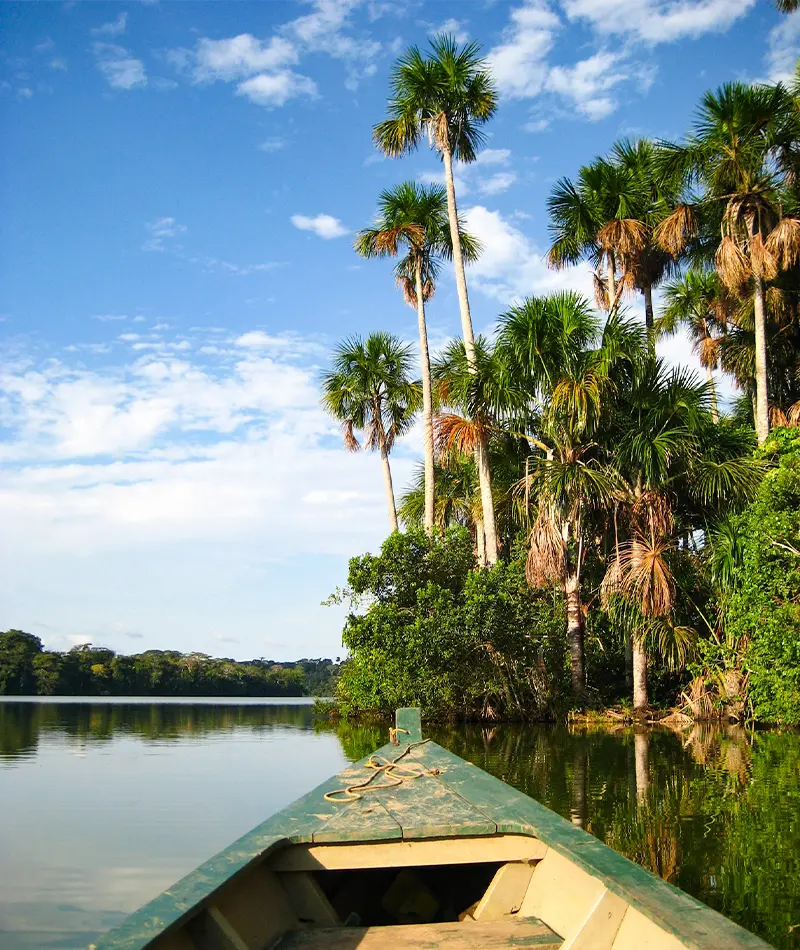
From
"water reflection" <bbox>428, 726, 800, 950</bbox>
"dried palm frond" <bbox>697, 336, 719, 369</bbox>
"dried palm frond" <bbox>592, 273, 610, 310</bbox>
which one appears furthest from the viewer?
"dried palm frond" <bbox>697, 336, 719, 369</bbox>

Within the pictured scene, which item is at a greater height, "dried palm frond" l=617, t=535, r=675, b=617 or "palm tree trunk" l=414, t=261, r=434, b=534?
"palm tree trunk" l=414, t=261, r=434, b=534

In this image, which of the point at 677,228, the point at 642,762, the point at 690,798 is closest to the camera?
the point at 690,798

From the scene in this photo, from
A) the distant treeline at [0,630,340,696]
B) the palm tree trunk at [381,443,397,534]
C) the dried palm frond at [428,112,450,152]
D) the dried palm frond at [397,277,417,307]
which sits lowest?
the distant treeline at [0,630,340,696]

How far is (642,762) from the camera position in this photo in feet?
42.3

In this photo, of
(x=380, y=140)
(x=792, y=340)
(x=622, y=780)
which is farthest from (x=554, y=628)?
(x=380, y=140)

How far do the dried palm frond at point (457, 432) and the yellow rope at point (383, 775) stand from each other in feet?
47.9

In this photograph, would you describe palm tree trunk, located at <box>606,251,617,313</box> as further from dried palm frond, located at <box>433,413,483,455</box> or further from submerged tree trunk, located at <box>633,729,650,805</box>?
submerged tree trunk, located at <box>633,729,650,805</box>

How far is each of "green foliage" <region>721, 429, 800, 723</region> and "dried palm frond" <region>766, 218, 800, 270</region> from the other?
173 inches

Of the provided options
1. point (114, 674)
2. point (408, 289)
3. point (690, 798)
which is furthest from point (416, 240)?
point (114, 674)

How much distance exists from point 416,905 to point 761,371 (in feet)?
57.7

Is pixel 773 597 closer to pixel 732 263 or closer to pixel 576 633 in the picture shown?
pixel 576 633

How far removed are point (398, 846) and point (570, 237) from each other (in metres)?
21.9

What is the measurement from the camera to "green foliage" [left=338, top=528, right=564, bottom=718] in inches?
758

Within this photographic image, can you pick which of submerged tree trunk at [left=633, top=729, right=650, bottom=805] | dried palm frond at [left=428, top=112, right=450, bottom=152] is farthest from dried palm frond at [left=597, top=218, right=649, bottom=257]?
submerged tree trunk at [left=633, top=729, right=650, bottom=805]
